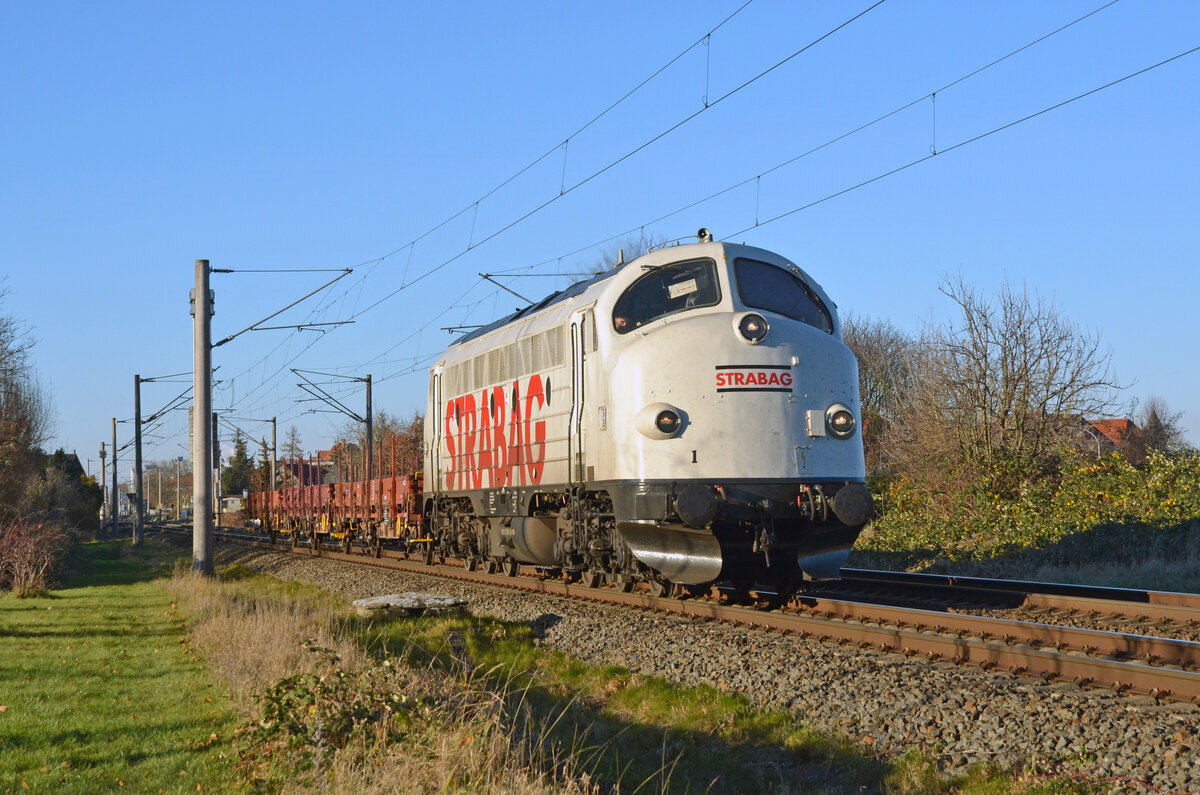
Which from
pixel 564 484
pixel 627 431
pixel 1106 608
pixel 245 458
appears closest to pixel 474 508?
pixel 564 484

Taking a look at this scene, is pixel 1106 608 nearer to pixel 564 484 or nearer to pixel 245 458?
pixel 564 484

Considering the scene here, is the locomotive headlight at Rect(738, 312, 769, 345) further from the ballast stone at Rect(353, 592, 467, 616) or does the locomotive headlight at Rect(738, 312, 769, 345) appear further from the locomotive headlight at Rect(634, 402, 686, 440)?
the ballast stone at Rect(353, 592, 467, 616)

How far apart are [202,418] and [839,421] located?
1393 centimetres

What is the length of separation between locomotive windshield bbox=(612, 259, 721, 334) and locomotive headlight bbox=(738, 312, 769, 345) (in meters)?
0.62

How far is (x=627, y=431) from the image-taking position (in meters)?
11.8

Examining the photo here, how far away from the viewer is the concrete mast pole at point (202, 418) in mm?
21234

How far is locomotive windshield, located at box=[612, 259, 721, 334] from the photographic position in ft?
40.1

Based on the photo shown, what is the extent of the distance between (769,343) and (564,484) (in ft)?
11.0

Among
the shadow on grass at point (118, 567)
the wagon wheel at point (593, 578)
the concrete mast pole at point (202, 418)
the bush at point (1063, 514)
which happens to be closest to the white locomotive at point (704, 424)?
the wagon wheel at point (593, 578)

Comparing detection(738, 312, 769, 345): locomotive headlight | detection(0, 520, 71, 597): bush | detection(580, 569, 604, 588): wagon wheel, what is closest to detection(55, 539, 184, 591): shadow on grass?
detection(0, 520, 71, 597): bush

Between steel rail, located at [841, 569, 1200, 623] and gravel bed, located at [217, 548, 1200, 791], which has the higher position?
steel rail, located at [841, 569, 1200, 623]

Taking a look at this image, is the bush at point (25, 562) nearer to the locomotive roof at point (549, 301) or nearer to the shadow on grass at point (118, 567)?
the shadow on grass at point (118, 567)

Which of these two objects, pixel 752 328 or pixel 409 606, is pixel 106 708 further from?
pixel 752 328

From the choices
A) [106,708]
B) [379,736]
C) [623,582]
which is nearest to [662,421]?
[623,582]
